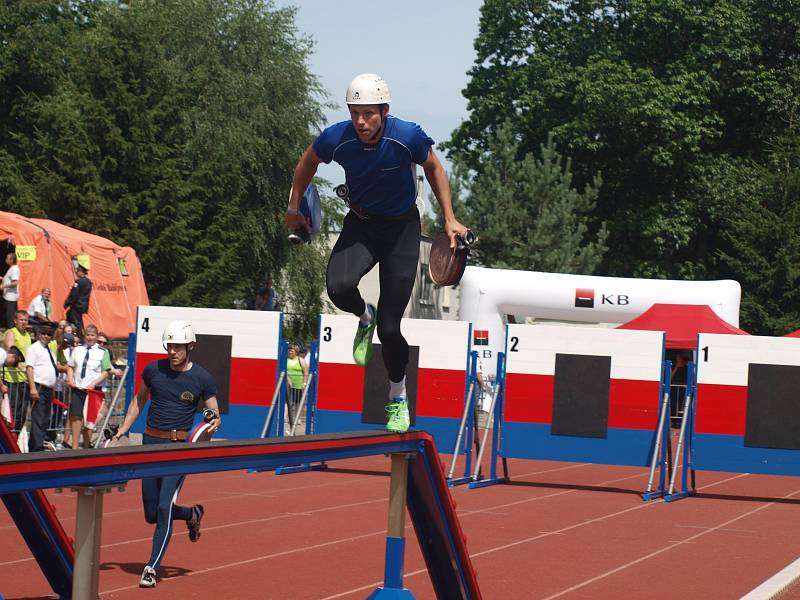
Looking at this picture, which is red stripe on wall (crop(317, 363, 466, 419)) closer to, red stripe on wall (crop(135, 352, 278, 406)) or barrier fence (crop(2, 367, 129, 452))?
red stripe on wall (crop(135, 352, 278, 406))

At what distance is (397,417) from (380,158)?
154 cm

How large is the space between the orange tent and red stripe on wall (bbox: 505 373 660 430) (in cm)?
1096

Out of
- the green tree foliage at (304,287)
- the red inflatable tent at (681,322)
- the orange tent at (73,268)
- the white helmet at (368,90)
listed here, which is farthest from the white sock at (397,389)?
the green tree foliage at (304,287)

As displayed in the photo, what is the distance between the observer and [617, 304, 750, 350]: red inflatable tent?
98.5ft

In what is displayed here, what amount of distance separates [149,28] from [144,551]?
3182cm

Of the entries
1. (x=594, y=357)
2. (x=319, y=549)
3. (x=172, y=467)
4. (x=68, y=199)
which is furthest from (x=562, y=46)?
(x=172, y=467)

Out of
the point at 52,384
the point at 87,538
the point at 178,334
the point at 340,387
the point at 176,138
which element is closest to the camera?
the point at 87,538

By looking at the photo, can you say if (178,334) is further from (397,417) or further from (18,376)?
(18,376)

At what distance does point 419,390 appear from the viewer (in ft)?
62.4

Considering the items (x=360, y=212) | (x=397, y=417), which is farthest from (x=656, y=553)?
(x=360, y=212)

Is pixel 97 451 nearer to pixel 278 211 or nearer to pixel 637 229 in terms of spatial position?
pixel 278 211

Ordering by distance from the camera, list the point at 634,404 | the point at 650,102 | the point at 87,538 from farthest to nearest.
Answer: the point at 650,102 < the point at 634,404 < the point at 87,538

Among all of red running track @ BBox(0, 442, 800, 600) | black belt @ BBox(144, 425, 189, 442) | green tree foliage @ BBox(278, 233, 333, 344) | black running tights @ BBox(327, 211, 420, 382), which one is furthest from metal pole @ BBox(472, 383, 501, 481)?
green tree foliage @ BBox(278, 233, 333, 344)

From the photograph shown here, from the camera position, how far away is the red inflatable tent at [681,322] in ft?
98.5
